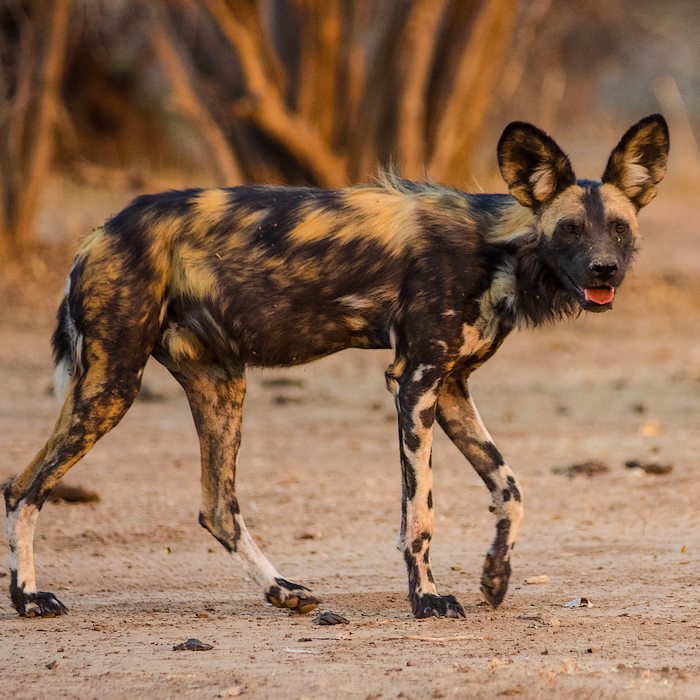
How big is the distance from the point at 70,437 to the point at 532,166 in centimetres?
150

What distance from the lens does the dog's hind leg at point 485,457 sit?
4.25 meters

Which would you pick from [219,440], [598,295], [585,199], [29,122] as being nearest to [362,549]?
[219,440]

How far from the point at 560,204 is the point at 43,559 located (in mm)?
2095

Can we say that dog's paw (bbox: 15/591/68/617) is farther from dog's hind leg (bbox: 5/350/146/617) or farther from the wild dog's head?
the wild dog's head

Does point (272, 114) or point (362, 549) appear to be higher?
point (272, 114)

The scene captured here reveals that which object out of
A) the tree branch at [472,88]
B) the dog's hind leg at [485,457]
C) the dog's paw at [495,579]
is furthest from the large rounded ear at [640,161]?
the tree branch at [472,88]

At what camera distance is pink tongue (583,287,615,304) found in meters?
4.00

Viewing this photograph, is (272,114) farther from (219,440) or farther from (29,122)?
(219,440)

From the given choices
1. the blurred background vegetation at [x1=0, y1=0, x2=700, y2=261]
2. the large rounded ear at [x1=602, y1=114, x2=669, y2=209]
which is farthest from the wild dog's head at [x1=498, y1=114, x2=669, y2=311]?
the blurred background vegetation at [x1=0, y1=0, x2=700, y2=261]

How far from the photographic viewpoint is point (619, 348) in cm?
1058

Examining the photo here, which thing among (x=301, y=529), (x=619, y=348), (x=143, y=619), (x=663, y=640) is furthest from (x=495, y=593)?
(x=619, y=348)

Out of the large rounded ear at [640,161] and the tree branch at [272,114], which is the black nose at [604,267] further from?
the tree branch at [272,114]

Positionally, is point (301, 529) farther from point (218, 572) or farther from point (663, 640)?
point (663, 640)

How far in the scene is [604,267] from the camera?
3.95 meters
